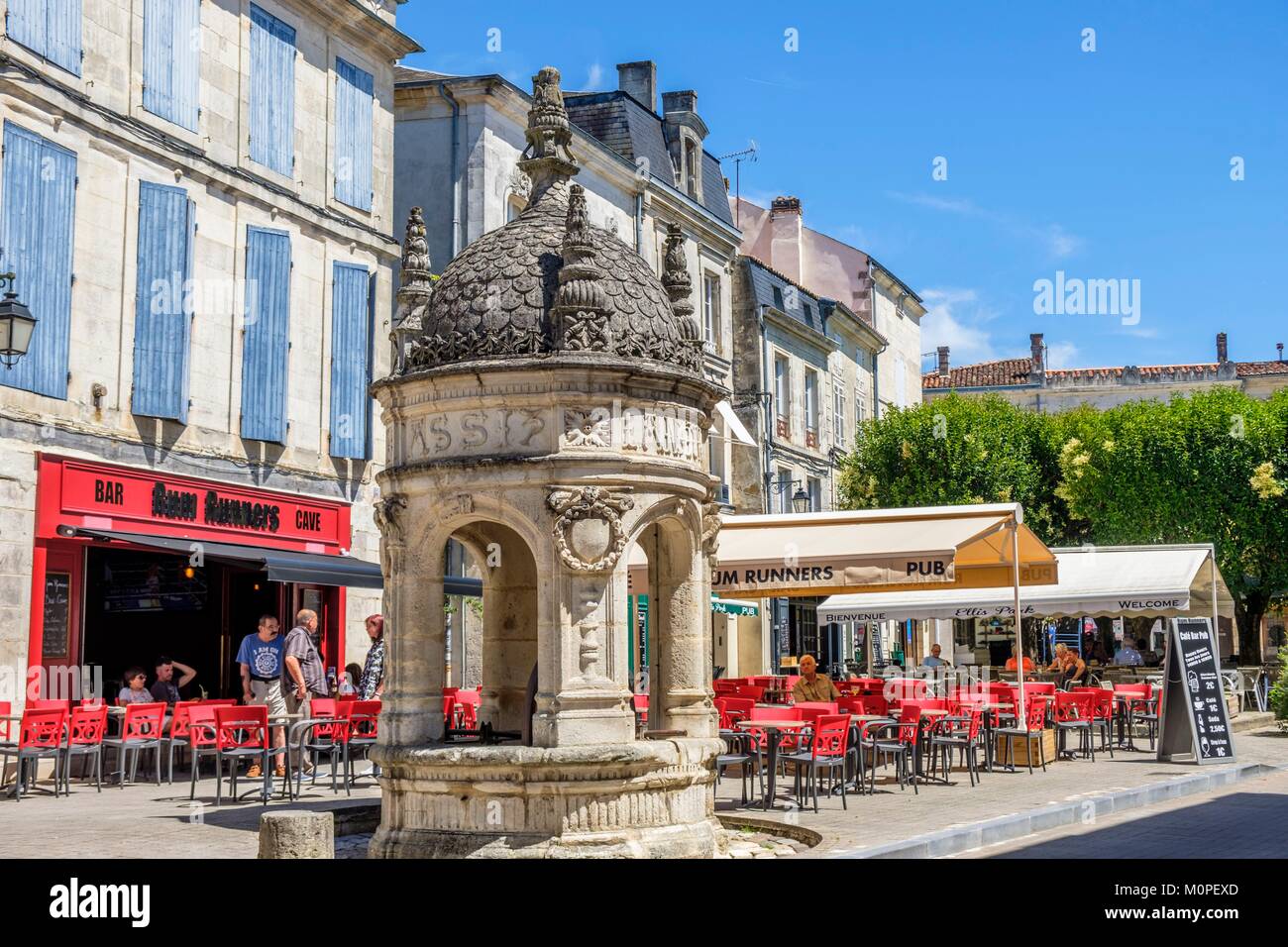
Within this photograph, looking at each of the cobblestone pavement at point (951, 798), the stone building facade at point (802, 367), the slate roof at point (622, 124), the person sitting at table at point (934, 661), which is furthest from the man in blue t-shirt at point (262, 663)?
the stone building facade at point (802, 367)

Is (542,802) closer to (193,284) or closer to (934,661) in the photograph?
(193,284)

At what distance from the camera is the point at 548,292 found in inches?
350

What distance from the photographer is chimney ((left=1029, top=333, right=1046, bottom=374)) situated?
200 ft

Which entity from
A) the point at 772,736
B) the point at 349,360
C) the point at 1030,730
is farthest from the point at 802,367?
the point at 772,736

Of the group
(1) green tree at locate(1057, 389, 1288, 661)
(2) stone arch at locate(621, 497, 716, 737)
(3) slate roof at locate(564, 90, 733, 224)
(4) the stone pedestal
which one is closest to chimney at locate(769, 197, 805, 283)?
(1) green tree at locate(1057, 389, 1288, 661)

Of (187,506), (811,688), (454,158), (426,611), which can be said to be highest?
(454,158)

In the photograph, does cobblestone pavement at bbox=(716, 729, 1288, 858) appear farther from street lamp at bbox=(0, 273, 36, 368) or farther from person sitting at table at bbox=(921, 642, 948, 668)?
person sitting at table at bbox=(921, 642, 948, 668)

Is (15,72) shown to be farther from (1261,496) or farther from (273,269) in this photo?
(1261,496)

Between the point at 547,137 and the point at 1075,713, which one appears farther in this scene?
the point at 1075,713

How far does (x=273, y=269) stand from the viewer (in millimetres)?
18906

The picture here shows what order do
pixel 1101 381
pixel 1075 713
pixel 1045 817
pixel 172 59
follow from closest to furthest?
1. pixel 1045 817
2. pixel 1075 713
3. pixel 172 59
4. pixel 1101 381

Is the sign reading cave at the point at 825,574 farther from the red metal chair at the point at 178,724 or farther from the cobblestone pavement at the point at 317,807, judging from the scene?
the red metal chair at the point at 178,724

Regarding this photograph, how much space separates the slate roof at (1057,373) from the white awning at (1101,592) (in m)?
39.9

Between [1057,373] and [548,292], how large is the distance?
55.0 m
